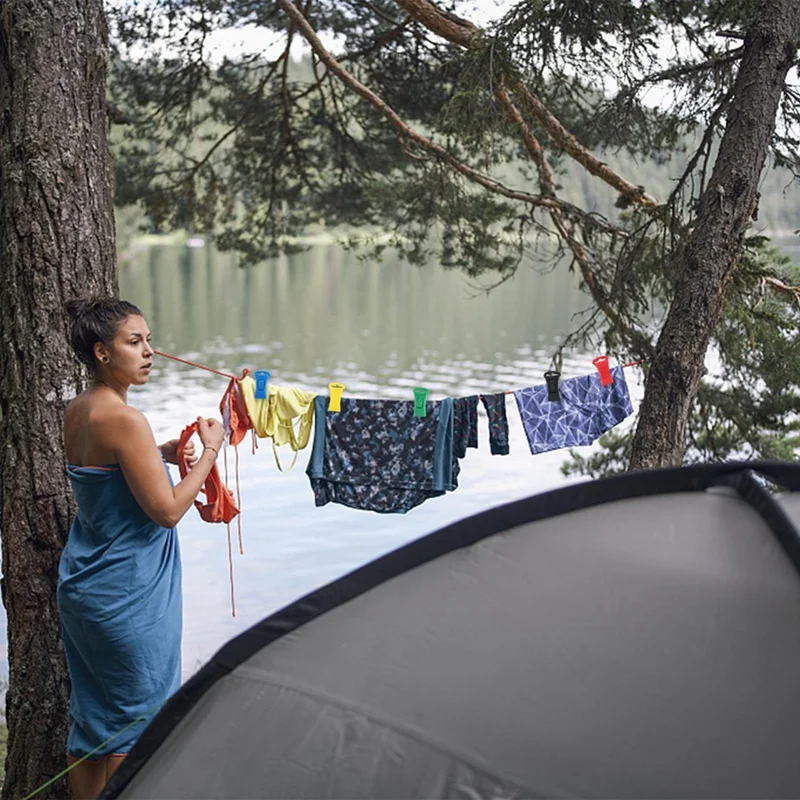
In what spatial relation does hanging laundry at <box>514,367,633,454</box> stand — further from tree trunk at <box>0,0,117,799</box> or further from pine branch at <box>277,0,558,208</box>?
tree trunk at <box>0,0,117,799</box>

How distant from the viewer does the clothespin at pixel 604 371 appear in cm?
407

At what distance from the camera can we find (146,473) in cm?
213

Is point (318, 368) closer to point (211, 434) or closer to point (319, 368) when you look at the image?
point (319, 368)

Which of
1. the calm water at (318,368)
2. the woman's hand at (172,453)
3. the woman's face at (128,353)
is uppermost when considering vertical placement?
the woman's face at (128,353)

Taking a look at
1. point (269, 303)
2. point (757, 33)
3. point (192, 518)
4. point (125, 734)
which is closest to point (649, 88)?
point (757, 33)

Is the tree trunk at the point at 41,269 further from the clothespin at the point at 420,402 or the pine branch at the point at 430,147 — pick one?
the pine branch at the point at 430,147

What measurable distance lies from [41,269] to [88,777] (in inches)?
52.9

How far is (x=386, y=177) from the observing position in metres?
8.16

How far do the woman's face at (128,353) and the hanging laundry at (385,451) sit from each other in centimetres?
173

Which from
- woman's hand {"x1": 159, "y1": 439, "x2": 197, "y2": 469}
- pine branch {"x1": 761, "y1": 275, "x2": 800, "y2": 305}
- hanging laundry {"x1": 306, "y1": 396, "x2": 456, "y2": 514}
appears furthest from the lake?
woman's hand {"x1": 159, "y1": 439, "x2": 197, "y2": 469}

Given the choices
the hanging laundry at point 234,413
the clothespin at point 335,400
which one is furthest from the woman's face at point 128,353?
the clothespin at point 335,400

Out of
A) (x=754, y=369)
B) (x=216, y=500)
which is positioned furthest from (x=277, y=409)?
(x=754, y=369)

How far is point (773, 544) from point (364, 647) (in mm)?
676

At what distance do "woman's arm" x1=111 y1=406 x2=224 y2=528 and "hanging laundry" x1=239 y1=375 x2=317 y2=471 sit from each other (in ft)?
4.96
